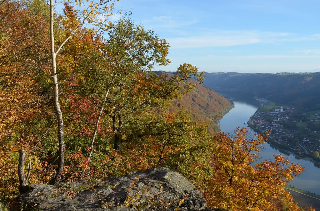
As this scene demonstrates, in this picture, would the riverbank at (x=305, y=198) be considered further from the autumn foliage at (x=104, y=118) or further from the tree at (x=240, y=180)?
the autumn foliage at (x=104, y=118)

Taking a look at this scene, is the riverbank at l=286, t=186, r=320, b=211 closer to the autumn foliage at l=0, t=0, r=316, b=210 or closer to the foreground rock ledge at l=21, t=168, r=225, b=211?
the autumn foliage at l=0, t=0, r=316, b=210

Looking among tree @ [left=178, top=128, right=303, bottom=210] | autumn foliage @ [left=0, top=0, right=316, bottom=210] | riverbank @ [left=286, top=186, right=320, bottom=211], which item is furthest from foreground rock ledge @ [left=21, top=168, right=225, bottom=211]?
riverbank @ [left=286, top=186, right=320, bottom=211]

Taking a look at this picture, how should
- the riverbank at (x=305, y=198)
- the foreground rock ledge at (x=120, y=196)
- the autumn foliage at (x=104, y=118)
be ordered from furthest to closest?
the riverbank at (x=305, y=198), the autumn foliage at (x=104, y=118), the foreground rock ledge at (x=120, y=196)

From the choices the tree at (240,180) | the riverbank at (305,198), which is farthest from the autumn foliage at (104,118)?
the riverbank at (305,198)

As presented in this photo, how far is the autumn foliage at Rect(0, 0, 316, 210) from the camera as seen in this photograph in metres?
13.3

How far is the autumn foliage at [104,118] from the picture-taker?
523 inches

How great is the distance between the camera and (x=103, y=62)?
1329cm

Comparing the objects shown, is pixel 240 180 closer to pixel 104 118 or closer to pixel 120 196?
pixel 104 118

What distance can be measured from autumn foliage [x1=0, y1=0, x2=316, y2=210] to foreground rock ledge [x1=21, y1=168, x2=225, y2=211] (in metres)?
2.01

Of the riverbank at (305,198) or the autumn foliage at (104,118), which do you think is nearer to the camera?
the autumn foliage at (104,118)

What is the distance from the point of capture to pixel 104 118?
57.5ft

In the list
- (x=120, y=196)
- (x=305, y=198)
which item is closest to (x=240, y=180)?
(x=120, y=196)

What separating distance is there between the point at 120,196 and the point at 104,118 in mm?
9358

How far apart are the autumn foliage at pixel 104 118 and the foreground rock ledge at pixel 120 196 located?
6.59ft
